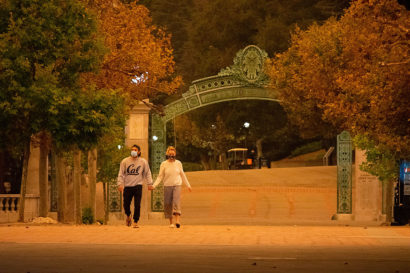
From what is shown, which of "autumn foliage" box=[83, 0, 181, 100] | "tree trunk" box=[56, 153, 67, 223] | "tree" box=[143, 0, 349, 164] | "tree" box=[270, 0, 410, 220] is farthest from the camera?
"tree" box=[143, 0, 349, 164]

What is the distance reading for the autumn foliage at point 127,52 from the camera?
28250 mm

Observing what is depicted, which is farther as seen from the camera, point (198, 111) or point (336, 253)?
point (198, 111)

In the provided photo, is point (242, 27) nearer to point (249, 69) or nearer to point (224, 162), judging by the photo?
point (224, 162)

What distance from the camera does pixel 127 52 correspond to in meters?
28.5

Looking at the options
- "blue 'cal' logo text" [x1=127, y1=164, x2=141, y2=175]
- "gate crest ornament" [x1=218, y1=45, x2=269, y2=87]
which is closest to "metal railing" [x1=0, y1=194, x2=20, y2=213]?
"gate crest ornament" [x1=218, y1=45, x2=269, y2=87]

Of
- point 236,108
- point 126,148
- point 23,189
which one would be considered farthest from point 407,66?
point 236,108

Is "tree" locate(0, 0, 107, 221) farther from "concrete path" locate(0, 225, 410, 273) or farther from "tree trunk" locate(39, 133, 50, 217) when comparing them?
"concrete path" locate(0, 225, 410, 273)

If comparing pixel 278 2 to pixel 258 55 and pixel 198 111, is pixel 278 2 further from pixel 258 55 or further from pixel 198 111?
pixel 258 55

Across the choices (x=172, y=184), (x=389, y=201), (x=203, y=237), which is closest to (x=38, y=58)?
(x=172, y=184)

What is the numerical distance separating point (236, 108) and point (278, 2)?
25.4 ft

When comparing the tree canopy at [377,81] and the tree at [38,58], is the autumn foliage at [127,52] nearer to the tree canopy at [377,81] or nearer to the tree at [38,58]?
the tree at [38,58]

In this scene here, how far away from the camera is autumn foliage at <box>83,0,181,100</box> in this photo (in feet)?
92.7

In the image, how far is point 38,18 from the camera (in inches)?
836

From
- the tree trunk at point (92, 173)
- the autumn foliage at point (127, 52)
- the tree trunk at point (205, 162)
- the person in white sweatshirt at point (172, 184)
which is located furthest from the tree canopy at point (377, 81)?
the tree trunk at point (205, 162)
